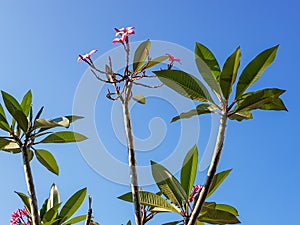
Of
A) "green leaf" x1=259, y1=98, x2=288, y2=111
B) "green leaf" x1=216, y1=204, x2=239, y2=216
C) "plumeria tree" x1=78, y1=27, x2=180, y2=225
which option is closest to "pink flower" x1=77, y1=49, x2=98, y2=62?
"plumeria tree" x1=78, y1=27, x2=180, y2=225

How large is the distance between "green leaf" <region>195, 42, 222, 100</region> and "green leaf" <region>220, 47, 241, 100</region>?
0.04 metres

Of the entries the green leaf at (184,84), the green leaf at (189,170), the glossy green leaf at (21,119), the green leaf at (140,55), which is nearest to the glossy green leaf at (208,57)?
the green leaf at (184,84)

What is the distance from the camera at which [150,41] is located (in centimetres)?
199

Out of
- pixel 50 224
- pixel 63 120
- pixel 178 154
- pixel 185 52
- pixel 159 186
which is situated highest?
pixel 185 52

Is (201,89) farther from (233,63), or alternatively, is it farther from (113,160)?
(113,160)

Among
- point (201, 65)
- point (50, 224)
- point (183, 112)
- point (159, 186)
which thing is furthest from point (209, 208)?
point (50, 224)

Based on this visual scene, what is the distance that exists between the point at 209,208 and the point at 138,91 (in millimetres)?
620

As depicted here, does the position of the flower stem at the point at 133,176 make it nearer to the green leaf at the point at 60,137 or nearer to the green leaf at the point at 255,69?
the green leaf at the point at 255,69

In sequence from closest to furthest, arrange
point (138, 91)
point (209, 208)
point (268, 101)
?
point (268, 101)
point (209, 208)
point (138, 91)

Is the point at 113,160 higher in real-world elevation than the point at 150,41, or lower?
lower

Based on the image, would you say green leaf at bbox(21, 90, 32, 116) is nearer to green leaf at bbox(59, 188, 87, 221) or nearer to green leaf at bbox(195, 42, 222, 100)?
green leaf at bbox(59, 188, 87, 221)

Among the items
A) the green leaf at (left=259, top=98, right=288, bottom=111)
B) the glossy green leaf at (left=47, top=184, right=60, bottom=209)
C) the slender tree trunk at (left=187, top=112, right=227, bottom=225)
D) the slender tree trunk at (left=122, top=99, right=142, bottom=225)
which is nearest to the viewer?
the slender tree trunk at (left=187, top=112, right=227, bottom=225)

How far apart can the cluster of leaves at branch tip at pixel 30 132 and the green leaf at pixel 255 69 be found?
2.51 ft

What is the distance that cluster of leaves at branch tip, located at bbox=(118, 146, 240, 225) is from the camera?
1747mm
